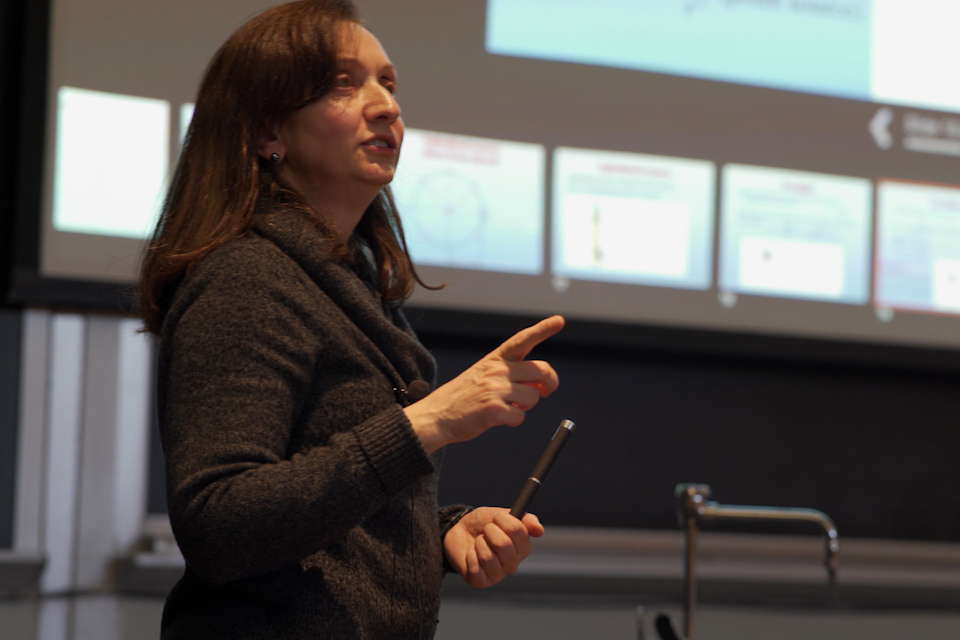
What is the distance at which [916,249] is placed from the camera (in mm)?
2734

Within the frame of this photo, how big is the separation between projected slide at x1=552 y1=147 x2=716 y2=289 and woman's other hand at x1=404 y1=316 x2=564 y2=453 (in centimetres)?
168

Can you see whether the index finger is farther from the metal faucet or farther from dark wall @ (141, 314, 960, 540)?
dark wall @ (141, 314, 960, 540)

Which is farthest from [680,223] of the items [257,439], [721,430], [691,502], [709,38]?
[257,439]

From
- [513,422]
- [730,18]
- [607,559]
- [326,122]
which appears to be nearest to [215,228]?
[326,122]

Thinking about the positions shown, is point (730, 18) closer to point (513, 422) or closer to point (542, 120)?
point (542, 120)

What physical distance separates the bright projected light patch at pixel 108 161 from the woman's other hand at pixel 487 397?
61.2 inches

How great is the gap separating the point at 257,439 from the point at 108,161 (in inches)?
65.0

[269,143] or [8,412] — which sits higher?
[269,143]

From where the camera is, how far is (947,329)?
2.74m

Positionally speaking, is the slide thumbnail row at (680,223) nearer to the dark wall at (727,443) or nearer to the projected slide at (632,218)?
the projected slide at (632,218)

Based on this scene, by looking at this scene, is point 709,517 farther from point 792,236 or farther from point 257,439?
point 257,439

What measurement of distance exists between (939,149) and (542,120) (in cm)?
125

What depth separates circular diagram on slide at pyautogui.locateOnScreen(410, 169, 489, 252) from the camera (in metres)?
2.41

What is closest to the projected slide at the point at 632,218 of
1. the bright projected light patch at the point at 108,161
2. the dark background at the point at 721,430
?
the dark background at the point at 721,430
